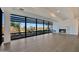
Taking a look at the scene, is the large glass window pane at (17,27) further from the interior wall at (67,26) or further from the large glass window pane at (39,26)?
the interior wall at (67,26)

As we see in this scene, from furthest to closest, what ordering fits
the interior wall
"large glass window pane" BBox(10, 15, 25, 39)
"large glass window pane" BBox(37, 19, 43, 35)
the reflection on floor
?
1. the interior wall
2. "large glass window pane" BBox(37, 19, 43, 35)
3. "large glass window pane" BBox(10, 15, 25, 39)
4. the reflection on floor

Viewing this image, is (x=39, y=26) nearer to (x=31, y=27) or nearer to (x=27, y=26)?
(x=31, y=27)

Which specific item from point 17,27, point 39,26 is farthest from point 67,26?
point 17,27

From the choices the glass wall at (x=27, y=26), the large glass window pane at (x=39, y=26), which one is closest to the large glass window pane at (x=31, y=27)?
the glass wall at (x=27, y=26)

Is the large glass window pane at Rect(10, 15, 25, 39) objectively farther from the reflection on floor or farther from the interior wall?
the interior wall

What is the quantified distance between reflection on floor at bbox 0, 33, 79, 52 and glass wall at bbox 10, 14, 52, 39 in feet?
0.54

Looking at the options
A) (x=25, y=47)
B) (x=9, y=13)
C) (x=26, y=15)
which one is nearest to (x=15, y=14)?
(x=9, y=13)

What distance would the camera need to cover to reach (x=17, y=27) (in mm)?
3490

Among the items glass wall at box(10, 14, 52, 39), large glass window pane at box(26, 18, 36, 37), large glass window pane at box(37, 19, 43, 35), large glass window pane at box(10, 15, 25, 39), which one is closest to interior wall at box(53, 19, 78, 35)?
glass wall at box(10, 14, 52, 39)

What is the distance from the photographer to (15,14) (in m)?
3.35

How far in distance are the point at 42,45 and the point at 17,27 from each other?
0.96 meters

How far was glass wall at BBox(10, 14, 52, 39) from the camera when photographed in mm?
3393
